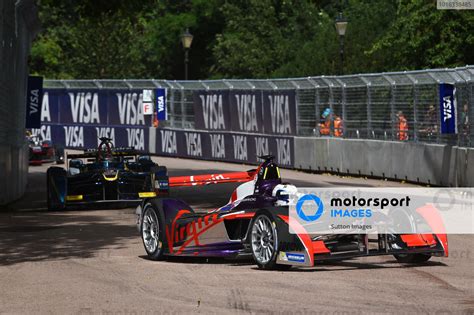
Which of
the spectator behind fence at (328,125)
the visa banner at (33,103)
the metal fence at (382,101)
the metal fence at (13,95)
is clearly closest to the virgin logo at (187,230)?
the metal fence at (13,95)

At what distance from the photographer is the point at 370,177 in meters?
29.0

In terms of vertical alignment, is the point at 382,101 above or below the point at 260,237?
above

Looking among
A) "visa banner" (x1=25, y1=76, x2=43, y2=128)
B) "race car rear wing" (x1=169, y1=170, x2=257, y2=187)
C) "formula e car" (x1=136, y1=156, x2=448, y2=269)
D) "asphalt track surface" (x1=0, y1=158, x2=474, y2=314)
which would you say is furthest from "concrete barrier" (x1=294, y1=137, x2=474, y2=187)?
"formula e car" (x1=136, y1=156, x2=448, y2=269)

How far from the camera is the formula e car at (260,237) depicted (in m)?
11.8

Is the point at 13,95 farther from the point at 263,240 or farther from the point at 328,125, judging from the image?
the point at 263,240

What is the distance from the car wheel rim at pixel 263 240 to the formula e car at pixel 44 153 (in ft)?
83.7

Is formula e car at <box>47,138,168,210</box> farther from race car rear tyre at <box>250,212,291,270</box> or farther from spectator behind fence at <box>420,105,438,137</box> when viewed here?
race car rear tyre at <box>250,212,291,270</box>

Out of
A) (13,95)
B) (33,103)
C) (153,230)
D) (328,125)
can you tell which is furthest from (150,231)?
(328,125)

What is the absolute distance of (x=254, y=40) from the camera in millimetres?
69812

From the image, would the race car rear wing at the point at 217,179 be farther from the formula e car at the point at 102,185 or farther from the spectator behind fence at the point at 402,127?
the spectator behind fence at the point at 402,127

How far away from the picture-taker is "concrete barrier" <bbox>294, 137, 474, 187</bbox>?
2386 cm

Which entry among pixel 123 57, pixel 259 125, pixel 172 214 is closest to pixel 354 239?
pixel 172 214

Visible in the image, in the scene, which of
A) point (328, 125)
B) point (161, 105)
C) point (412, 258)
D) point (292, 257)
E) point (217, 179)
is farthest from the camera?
point (161, 105)

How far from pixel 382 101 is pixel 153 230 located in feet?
51.7
